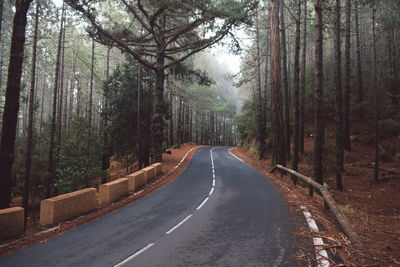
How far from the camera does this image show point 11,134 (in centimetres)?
794

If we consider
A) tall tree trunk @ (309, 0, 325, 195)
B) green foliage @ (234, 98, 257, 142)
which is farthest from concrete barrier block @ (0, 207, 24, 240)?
green foliage @ (234, 98, 257, 142)

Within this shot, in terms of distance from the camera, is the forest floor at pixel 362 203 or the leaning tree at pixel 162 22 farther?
the leaning tree at pixel 162 22

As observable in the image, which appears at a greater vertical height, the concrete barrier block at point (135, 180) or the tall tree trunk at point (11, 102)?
the tall tree trunk at point (11, 102)

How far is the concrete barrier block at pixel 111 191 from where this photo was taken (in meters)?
9.62

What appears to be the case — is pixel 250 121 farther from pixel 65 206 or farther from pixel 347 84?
pixel 65 206

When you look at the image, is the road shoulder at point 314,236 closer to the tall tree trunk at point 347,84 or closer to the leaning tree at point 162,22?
the leaning tree at point 162,22

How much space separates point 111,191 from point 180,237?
4.96 m

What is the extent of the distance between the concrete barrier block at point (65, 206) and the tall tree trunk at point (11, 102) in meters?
1.62

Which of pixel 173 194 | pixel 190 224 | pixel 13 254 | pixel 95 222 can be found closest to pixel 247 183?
pixel 173 194

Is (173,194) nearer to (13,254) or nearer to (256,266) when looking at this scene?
(13,254)

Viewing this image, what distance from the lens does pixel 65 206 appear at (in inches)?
296

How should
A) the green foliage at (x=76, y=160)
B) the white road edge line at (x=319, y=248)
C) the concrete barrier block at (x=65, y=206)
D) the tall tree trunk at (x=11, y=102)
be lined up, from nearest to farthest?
1. the white road edge line at (x=319, y=248)
2. the concrete barrier block at (x=65, y=206)
3. the tall tree trunk at (x=11, y=102)
4. the green foliage at (x=76, y=160)

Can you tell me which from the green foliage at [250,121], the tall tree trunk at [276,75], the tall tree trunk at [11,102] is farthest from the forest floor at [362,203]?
the tall tree trunk at [11,102]

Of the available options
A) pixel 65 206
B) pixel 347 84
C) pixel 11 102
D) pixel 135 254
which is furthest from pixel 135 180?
pixel 347 84
